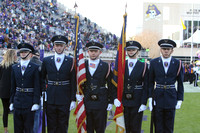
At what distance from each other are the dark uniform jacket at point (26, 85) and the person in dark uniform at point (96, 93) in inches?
33.0

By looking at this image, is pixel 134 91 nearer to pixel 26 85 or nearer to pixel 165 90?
pixel 165 90

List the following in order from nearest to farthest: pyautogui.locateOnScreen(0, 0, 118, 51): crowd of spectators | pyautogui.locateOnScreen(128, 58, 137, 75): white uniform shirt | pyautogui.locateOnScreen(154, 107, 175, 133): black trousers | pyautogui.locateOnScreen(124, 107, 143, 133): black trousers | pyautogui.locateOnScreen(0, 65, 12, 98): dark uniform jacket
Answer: pyautogui.locateOnScreen(154, 107, 175, 133): black trousers
pyautogui.locateOnScreen(124, 107, 143, 133): black trousers
pyautogui.locateOnScreen(128, 58, 137, 75): white uniform shirt
pyautogui.locateOnScreen(0, 65, 12, 98): dark uniform jacket
pyautogui.locateOnScreen(0, 0, 118, 51): crowd of spectators

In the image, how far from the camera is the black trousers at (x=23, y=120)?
5.31m

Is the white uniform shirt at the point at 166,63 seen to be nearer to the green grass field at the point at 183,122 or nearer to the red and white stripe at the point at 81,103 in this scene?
the red and white stripe at the point at 81,103

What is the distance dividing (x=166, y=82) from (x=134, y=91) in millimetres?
634

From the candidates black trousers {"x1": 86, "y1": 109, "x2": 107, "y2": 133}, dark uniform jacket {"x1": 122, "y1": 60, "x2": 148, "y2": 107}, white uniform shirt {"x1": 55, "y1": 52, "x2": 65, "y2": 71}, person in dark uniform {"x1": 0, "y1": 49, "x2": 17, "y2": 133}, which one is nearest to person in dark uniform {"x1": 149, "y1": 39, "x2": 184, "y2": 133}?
dark uniform jacket {"x1": 122, "y1": 60, "x2": 148, "y2": 107}

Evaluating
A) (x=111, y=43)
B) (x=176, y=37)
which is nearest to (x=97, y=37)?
(x=111, y=43)

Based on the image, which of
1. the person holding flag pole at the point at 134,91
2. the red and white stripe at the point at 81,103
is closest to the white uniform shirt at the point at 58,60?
the red and white stripe at the point at 81,103

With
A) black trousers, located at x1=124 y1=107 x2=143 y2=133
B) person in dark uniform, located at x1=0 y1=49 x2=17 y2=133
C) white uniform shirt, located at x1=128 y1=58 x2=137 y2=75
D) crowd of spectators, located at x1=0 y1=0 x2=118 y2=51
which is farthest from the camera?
crowd of spectators, located at x1=0 y1=0 x2=118 y2=51

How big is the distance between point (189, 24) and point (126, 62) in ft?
192

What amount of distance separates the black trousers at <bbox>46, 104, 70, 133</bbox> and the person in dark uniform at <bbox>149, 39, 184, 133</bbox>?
1.65 m

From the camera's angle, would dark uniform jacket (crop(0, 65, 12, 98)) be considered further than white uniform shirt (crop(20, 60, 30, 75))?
Yes

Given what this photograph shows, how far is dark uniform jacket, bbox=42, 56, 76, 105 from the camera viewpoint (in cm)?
538

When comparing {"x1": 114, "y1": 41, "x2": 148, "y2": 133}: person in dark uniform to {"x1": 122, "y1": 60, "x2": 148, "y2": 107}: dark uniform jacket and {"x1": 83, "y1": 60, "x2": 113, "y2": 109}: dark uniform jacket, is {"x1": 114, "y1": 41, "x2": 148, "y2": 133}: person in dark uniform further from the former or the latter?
{"x1": 83, "y1": 60, "x2": 113, "y2": 109}: dark uniform jacket
